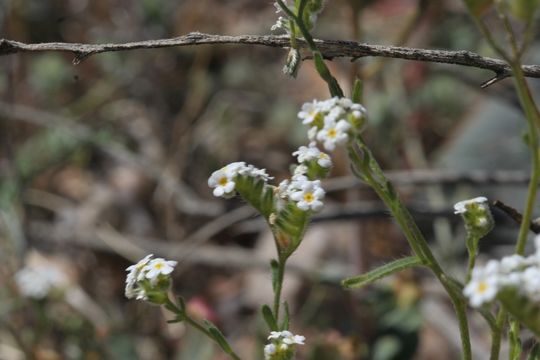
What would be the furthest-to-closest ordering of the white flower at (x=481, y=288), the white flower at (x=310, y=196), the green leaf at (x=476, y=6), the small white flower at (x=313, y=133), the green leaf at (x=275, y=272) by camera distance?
the green leaf at (x=275, y=272) → the white flower at (x=310, y=196) → the small white flower at (x=313, y=133) → the green leaf at (x=476, y=6) → the white flower at (x=481, y=288)

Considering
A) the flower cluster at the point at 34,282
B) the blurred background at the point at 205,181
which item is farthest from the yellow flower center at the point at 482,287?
the flower cluster at the point at 34,282

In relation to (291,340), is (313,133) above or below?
above

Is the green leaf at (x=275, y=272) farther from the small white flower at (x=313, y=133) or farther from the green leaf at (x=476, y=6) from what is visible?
the green leaf at (x=476, y=6)

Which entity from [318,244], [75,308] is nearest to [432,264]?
[75,308]

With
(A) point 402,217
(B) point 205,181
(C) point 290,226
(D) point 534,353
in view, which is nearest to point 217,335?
(C) point 290,226

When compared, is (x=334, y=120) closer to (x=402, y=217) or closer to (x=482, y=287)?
(x=402, y=217)

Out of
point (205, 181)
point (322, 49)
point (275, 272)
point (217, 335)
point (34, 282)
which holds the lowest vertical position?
point (217, 335)
